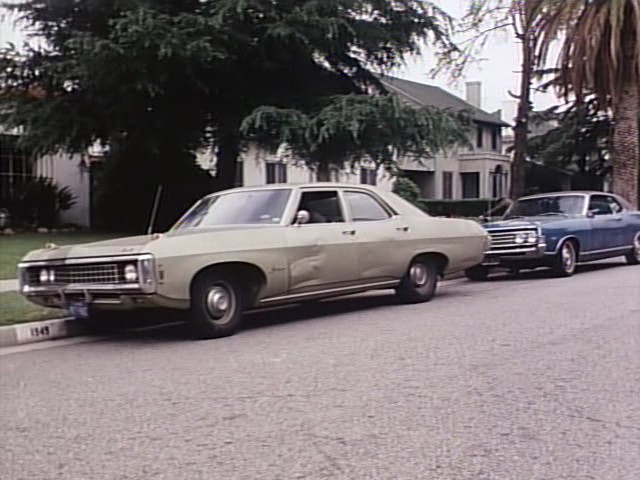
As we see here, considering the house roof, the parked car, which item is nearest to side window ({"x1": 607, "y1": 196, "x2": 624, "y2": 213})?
the parked car

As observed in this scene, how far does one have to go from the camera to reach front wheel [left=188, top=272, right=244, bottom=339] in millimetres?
8188

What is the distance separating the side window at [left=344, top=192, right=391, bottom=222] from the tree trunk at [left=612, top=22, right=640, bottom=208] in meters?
14.1

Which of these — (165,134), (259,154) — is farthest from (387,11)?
(165,134)

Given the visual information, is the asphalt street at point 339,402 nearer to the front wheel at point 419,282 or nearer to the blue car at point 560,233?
the front wheel at point 419,282

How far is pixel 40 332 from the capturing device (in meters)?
8.61

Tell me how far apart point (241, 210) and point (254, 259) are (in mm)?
1063

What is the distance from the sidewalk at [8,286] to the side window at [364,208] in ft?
16.3

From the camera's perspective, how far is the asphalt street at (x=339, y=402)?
4359mm

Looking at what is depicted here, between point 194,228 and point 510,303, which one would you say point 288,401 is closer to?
point 194,228

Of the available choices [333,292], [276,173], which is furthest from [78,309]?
[276,173]

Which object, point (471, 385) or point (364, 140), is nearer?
point (471, 385)

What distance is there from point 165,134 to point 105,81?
10.3ft

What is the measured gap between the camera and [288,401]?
565cm

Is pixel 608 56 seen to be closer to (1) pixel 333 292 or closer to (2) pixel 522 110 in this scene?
(2) pixel 522 110
